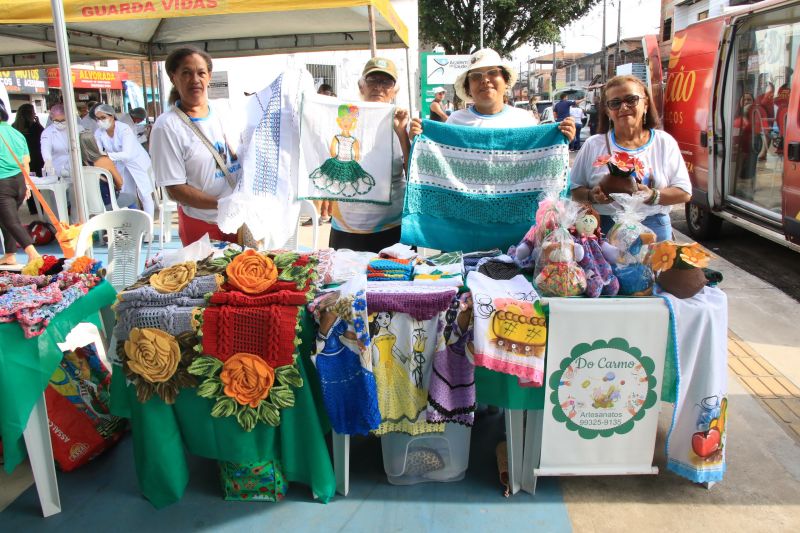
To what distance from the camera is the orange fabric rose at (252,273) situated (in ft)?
7.65

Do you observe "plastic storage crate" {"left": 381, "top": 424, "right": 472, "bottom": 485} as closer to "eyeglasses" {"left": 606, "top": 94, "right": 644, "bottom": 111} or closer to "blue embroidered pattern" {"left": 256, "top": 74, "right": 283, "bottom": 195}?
"blue embroidered pattern" {"left": 256, "top": 74, "right": 283, "bottom": 195}

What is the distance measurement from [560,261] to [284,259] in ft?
3.83

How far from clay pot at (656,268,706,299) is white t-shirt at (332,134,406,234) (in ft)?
4.65

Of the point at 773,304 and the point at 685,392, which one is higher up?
the point at 685,392

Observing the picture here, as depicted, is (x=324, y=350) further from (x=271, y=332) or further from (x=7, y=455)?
(x=7, y=455)

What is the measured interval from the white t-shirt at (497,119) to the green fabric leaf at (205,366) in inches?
68.7

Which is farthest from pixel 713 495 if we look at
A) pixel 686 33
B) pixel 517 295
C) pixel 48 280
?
pixel 686 33

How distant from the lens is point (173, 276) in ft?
7.93

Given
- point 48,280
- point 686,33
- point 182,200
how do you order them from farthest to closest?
point 686,33 → point 182,200 → point 48,280

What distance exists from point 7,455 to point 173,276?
97 cm

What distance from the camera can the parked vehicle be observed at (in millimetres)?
5270

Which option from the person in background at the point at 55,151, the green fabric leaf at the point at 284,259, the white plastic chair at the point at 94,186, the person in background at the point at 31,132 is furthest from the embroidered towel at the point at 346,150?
the person in background at the point at 31,132

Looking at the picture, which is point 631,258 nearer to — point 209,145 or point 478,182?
point 478,182

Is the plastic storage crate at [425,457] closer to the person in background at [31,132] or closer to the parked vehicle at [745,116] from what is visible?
the parked vehicle at [745,116]
